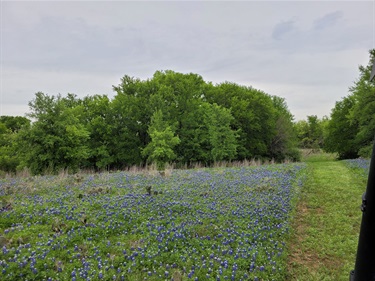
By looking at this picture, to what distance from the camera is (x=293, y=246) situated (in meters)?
6.16

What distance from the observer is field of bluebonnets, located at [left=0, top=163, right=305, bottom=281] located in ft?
14.0

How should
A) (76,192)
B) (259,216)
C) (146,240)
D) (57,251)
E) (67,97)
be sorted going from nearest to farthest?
(57,251)
(146,240)
(259,216)
(76,192)
(67,97)

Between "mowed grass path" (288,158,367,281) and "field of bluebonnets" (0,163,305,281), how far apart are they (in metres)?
0.43

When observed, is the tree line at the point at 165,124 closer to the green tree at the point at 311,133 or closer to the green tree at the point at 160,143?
the green tree at the point at 160,143

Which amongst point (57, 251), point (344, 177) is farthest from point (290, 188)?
point (57, 251)

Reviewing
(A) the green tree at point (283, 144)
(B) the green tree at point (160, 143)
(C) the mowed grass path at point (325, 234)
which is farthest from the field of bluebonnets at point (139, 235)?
(A) the green tree at point (283, 144)

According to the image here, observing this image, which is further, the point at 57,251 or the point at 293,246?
the point at 293,246

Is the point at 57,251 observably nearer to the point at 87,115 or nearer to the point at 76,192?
the point at 76,192

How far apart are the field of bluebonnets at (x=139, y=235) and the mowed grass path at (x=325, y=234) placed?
430mm

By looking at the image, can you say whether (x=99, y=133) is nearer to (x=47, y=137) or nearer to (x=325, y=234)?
(x=47, y=137)

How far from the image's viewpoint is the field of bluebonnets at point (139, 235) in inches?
169

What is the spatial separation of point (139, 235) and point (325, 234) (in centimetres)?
496

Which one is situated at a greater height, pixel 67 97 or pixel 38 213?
pixel 67 97

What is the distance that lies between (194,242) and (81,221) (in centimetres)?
250
